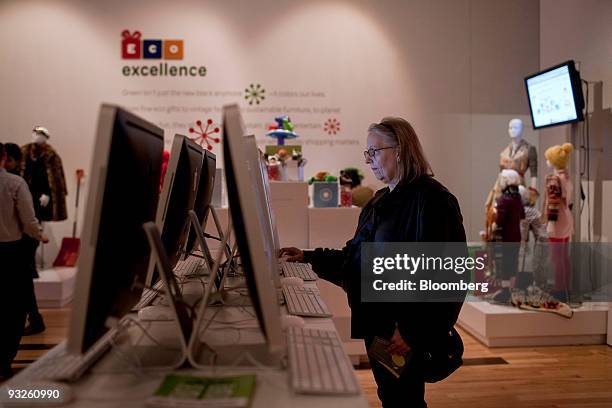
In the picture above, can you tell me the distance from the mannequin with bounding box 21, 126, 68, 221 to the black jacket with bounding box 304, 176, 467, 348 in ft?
14.0

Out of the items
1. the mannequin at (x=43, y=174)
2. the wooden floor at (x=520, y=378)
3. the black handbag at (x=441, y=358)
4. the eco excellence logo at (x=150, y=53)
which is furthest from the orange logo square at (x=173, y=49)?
the black handbag at (x=441, y=358)

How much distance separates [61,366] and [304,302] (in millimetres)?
728

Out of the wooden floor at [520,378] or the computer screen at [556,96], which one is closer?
the wooden floor at [520,378]

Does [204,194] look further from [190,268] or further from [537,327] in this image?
[537,327]

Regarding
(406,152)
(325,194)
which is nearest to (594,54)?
(325,194)

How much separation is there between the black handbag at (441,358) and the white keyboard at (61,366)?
3.28 ft

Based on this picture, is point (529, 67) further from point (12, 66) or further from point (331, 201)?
point (12, 66)

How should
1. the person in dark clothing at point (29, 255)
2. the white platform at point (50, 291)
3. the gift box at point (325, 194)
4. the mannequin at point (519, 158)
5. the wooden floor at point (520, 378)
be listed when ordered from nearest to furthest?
the wooden floor at point (520, 378) < the person in dark clothing at point (29, 255) < the gift box at point (325, 194) < the white platform at point (50, 291) < the mannequin at point (519, 158)

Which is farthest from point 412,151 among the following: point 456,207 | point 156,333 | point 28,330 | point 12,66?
point 12,66

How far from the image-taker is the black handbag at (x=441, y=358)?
169cm

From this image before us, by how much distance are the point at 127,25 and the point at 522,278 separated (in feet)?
15.6

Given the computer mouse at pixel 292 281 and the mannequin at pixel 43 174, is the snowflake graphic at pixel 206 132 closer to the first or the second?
the mannequin at pixel 43 174

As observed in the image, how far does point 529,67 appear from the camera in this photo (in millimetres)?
6105

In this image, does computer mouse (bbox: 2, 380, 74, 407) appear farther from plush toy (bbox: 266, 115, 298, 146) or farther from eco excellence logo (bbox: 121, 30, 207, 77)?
eco excellence logo (bbox: 121, 30, 207, 77)
